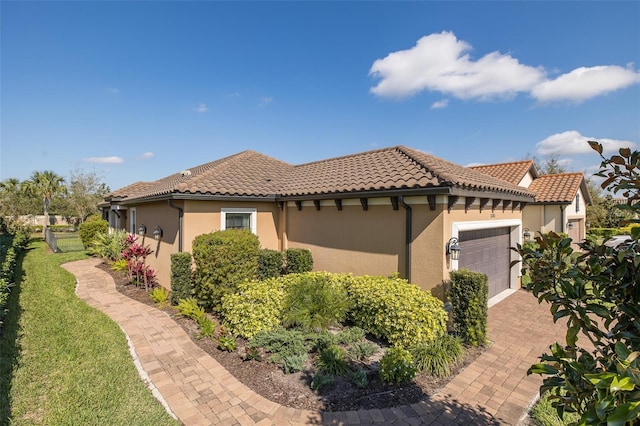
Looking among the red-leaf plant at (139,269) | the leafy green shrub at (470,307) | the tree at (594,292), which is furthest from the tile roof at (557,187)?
the red-leaf plant at (139,269)

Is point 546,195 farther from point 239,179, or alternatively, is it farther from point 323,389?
point 323,389

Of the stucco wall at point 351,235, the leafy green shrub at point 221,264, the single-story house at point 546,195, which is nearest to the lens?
the leafy green shrub at point 221,264

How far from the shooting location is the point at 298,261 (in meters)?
10.2

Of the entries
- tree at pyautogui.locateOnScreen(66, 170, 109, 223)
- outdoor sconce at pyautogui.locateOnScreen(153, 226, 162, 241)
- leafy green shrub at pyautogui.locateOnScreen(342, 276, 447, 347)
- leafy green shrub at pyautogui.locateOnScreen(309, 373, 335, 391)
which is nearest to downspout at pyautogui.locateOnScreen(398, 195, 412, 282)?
leafy green shrub at pyautogui.locateOnScreen(342, 276, 447, 347)

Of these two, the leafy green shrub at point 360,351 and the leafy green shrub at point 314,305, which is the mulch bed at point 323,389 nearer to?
the leafy green shrub at point 360,351

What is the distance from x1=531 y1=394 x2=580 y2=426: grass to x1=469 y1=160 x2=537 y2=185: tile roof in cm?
1551

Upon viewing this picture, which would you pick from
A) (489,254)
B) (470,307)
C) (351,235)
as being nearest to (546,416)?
(470,307)

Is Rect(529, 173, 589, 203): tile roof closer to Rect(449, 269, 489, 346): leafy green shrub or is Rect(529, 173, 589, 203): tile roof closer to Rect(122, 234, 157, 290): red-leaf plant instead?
Rect(449, 269, 489, 346): leafy green shrub

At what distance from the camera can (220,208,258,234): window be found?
35.1 ft

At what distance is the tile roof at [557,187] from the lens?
1678cm

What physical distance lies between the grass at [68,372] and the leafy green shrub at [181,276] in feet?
6.05

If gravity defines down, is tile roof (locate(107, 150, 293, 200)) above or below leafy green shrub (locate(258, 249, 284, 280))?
above

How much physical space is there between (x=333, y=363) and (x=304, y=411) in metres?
1.20

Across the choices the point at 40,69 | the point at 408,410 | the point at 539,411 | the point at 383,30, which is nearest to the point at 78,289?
the point at 40,69
